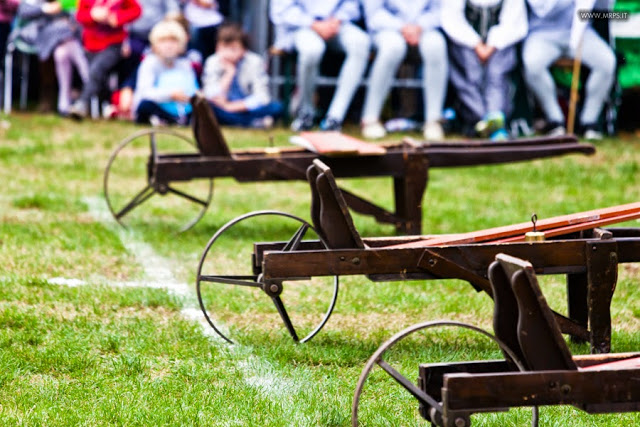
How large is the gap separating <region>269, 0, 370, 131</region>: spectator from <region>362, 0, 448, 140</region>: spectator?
7.8 inches

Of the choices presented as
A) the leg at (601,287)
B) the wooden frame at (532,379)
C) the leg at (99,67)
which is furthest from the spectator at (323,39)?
the wooden frame at (532,379)

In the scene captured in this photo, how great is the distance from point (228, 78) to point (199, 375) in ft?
29.7

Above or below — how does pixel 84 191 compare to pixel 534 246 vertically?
below

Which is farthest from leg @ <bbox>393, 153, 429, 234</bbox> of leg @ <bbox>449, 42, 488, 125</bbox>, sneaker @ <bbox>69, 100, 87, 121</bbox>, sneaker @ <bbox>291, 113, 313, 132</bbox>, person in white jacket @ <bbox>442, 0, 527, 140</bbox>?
sneaker @ <bbox>69, 100, 87, 121</bbox>

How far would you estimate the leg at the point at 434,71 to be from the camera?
1323 cm

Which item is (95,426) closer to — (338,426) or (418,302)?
(338,426)

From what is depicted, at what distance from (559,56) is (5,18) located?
708 centimetres

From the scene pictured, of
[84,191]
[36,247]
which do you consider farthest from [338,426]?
[84,191]

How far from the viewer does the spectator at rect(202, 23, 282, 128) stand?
1352 centimetres

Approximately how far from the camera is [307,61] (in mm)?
13234

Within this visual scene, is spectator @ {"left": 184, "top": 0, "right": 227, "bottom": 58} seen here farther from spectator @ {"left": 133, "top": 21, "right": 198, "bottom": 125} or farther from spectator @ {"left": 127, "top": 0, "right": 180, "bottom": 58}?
spectator @ {"left": 133, "top": 21, "right": 198, "bottom": 125}

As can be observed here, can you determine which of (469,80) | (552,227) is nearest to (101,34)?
(469,80)

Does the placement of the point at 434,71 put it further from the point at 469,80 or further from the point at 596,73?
the point at 596,73

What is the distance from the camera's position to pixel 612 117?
13781 millimetres
